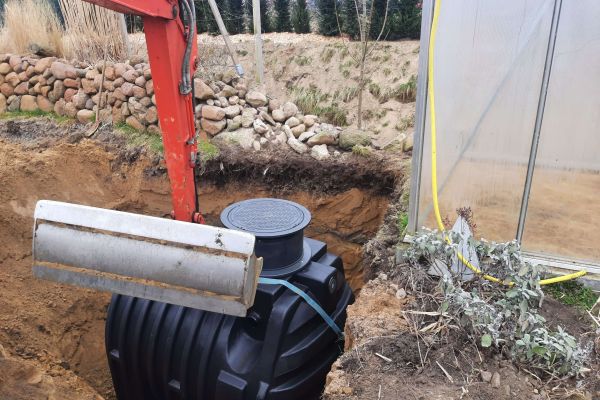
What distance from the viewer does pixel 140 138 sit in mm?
5301

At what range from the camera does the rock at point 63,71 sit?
590 centimetres

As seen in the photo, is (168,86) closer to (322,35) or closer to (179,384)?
(179,384)

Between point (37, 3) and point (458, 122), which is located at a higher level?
point (37, 3)

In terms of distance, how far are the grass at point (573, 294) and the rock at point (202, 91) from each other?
11.9ft

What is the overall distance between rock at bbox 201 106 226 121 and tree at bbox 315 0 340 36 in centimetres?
611

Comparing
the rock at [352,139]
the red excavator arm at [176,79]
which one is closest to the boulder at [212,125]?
the rock at [352,139]

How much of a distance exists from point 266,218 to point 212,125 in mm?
2355

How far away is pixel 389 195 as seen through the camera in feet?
15.6

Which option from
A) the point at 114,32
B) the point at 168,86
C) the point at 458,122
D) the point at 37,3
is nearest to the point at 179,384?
the point at 168,86

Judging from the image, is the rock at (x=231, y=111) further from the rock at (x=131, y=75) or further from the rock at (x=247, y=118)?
the rock at (x=131, y=75)

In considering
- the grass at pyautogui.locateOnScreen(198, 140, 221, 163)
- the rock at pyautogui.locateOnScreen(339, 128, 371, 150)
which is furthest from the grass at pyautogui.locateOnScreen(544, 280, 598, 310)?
the grass at pyautogui.locateOnScreen(198, 140, 221, 163)

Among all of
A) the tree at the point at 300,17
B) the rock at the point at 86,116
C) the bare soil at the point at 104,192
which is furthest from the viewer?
the tree at the point at 300,17

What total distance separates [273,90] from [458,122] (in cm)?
666

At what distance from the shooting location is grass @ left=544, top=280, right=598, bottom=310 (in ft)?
9.69
